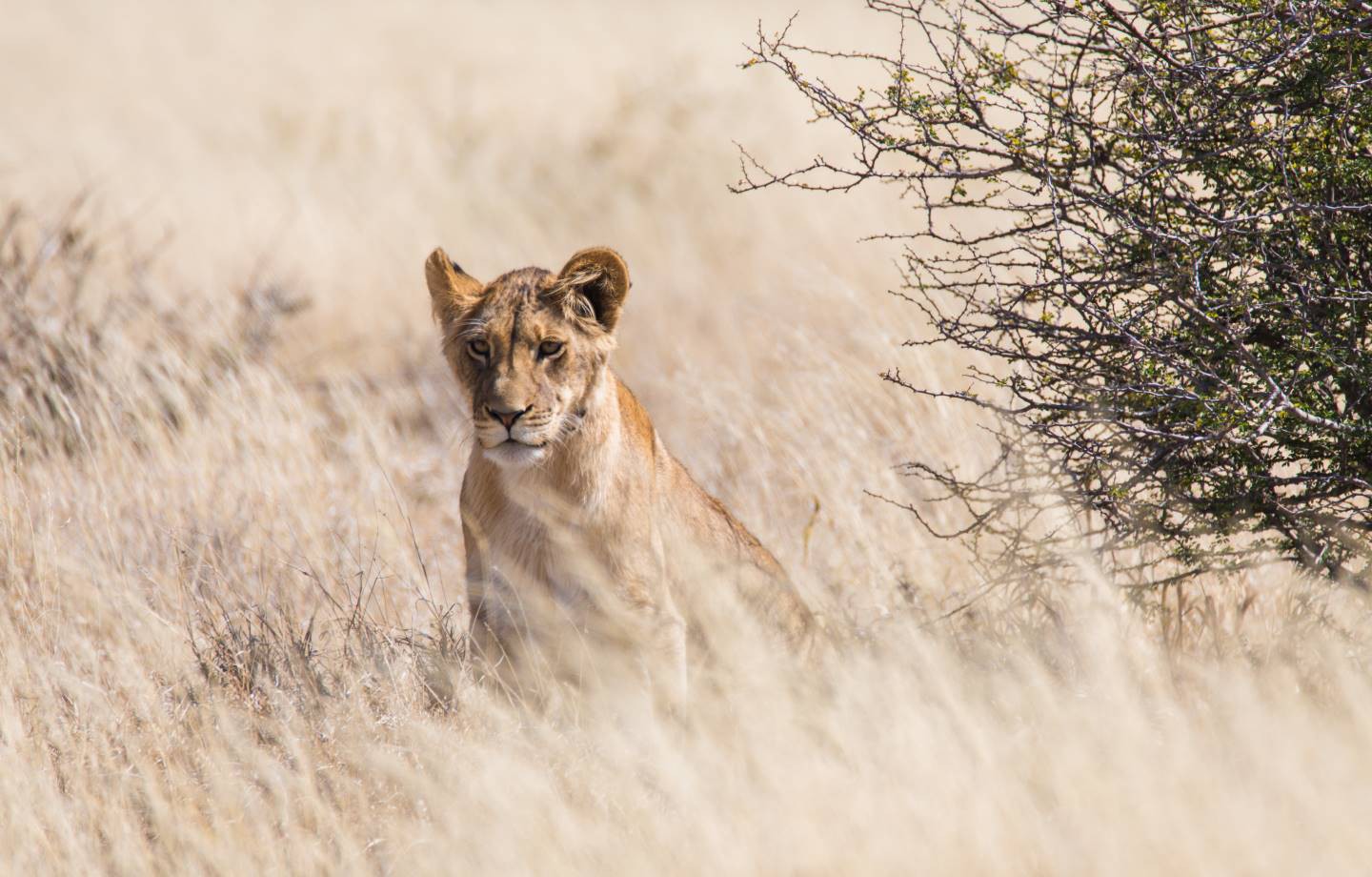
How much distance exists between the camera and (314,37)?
74.0 ft

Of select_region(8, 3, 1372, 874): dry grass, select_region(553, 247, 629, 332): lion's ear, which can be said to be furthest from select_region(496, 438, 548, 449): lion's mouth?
select_region(8, 3, 1372, 874): dry grass

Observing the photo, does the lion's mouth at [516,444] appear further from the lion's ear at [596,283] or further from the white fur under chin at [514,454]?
the lion's ear at [596,283]

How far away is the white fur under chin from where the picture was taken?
14.8 ft

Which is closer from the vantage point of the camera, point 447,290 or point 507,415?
point 507,415

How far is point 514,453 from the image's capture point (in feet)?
14.8

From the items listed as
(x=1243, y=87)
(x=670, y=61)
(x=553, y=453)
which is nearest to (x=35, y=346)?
(x=553, y=453)

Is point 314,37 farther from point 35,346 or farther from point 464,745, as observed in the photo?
point 464,745

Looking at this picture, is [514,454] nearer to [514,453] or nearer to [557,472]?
[514,453]

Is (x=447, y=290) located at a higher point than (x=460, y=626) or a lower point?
higher

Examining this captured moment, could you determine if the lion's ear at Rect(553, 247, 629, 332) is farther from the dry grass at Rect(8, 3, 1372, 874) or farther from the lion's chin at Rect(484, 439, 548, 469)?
the dry grass at Rect(8, 3, 1372, 874)

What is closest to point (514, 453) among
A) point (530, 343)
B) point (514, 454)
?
point (514, 454)

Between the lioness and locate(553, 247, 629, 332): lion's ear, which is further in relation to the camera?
locate(553, 247, 629, 332): lion's ear

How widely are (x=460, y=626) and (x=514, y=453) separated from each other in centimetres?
136

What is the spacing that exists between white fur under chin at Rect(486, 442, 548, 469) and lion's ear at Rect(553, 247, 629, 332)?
0.53 m
